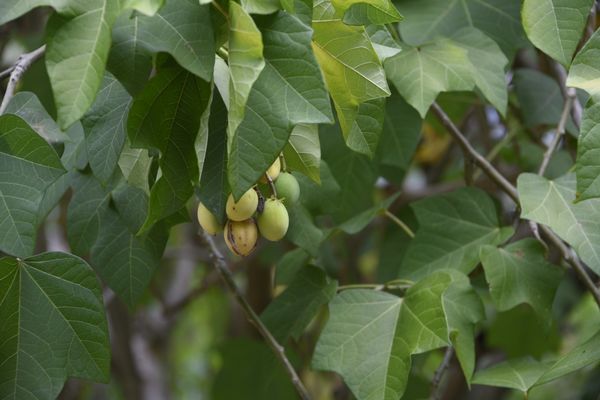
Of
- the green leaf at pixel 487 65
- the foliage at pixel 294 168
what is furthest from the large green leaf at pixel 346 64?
the green leaf at pixel 487 65

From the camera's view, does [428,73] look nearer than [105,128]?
No

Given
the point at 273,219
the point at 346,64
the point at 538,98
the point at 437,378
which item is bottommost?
the point at 437,378

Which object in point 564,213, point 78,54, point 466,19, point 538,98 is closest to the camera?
point 78,54

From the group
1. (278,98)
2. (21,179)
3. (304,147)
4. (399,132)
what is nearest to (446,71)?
(399,132)

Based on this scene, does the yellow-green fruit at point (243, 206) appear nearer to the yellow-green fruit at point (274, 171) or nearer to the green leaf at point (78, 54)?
the yellow-green fruit at point (274, 171)

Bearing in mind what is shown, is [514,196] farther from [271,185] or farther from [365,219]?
[271,185]

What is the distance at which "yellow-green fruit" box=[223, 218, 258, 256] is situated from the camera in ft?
2.93

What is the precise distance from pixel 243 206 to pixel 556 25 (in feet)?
1.32

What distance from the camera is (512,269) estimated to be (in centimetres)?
117

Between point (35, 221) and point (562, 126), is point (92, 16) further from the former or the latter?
point (562, 126)

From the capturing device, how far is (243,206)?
862mm

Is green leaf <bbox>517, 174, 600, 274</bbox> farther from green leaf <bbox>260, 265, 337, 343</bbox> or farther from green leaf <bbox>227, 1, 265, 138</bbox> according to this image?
green leaf <bbox>227, 1, 265, 138</bbox>

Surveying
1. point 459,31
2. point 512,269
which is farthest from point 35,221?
point 459,31

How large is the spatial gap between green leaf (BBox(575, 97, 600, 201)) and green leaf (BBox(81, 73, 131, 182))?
445 millimetres
